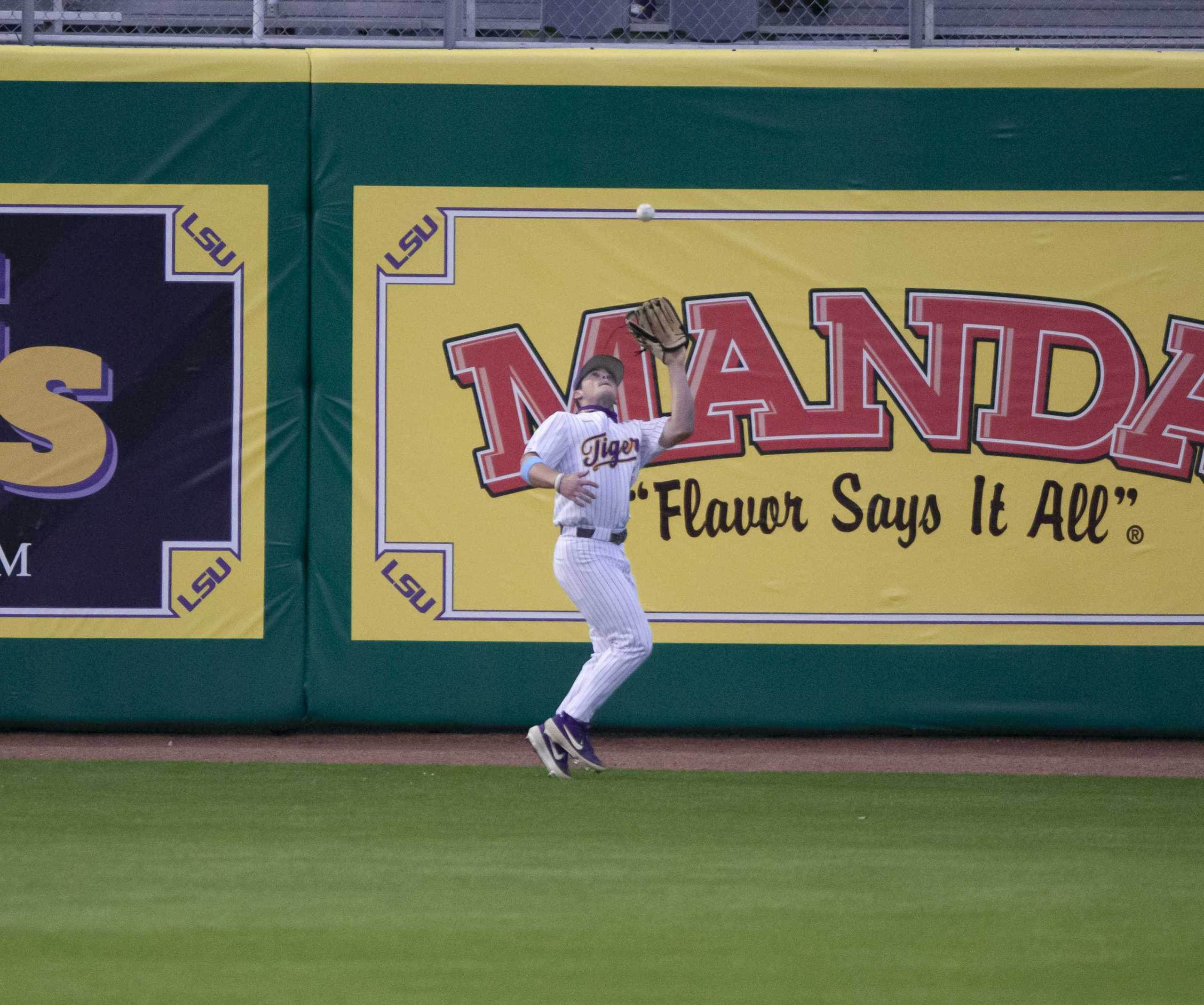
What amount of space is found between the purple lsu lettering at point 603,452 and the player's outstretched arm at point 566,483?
219mm

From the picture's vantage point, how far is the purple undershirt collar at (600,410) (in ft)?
22.2

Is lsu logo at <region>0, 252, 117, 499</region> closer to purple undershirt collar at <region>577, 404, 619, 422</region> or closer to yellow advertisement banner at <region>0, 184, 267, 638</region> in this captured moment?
yellow advertisement banner at <region>0, 184, 267, 638</region>

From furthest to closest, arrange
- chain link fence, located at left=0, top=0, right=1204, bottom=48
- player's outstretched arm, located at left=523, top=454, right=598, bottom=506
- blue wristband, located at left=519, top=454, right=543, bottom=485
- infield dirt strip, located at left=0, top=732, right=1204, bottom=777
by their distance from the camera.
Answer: chain link fence, located at left=0, top=0, right=1204, bottom=48 → infield dirt strip, located at left=0, top=732, right=1204, bottom=777 → blue wristband, located at left=519, top=454, right=543, bottom=485 → player's outstretched arm, located at left=523, top=454, right=598, bottom=506

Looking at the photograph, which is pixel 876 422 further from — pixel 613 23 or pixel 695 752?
pixel 613 23

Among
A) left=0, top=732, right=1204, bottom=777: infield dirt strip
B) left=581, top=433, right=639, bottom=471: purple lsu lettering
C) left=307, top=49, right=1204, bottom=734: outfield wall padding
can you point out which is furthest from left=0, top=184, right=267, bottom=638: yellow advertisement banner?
left=581, top=433, right=639, bottom=471: purple lsu lettering

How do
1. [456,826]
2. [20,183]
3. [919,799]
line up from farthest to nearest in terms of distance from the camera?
[20,183] < [919,799] < [456,826]

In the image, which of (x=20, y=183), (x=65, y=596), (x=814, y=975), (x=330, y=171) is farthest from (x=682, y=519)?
(x=814, y=975)

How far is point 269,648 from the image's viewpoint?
322 inches

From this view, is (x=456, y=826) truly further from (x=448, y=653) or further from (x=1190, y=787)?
(x=1190, y=787)

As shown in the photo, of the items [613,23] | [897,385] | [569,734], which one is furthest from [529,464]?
[613,23]

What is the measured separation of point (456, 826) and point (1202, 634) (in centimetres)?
481

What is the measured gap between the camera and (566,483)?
6238mm

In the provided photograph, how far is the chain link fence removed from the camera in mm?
8742

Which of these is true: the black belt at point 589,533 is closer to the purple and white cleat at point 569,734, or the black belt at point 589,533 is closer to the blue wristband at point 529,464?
the blue wristband at point 529,464
